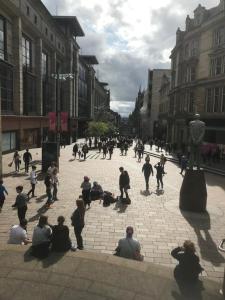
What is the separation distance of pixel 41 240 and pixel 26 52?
118 ft

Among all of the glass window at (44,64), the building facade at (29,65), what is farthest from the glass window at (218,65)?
the glass window at (44,64)

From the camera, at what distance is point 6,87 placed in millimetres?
33500

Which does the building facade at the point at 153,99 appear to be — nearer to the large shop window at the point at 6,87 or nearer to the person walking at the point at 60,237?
the large shop window at the point at 6,87

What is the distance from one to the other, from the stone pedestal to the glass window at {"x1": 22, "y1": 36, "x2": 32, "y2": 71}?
30731 millimetres

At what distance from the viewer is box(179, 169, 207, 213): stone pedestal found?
13664 millimetres

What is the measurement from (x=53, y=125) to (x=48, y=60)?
83.6 ft

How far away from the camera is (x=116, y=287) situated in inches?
257

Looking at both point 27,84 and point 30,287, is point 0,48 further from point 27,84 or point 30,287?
point 30,287

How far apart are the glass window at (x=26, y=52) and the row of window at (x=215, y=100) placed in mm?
22313

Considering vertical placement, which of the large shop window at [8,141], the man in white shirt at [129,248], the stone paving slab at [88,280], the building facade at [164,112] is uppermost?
the building facade at [164,112]

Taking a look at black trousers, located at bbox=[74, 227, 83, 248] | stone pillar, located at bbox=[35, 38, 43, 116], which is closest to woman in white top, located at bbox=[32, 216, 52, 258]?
black trousers, located at bbox=[74, 227, 83, 248]

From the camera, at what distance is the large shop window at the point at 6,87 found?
3212cm

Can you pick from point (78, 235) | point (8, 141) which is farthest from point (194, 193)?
point (8, 141)

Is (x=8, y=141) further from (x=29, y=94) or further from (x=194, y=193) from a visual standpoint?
(x=194, y=193)
